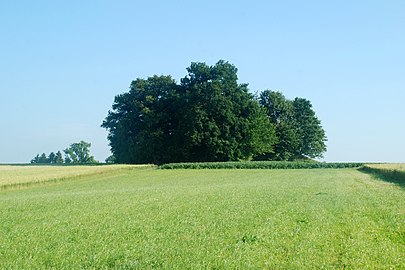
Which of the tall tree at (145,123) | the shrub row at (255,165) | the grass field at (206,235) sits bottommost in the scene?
the grass field at (206,235)

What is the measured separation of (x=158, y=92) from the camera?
89.9 m

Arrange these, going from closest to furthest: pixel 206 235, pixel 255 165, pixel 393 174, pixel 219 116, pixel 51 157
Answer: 1. pixel 206 235
2. pixel 393 174
3. pixel 255 165
4. pixel 219 116
5. pixel 51 157

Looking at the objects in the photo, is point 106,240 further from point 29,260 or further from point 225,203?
point 225,203

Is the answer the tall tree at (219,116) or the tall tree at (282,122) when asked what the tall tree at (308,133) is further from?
the tall tree at (219,116)

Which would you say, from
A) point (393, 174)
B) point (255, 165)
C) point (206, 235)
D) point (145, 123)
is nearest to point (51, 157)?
point (145, 123)

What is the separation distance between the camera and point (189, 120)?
82.3m

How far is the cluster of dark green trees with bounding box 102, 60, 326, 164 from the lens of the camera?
83.1 metres

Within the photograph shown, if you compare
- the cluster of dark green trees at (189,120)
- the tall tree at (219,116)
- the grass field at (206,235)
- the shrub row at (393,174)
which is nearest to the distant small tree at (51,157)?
the cluster of dark green trees at (189,120)

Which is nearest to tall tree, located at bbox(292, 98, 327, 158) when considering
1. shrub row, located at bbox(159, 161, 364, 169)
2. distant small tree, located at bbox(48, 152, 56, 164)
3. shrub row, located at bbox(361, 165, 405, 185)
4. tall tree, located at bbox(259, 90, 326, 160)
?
tall tree, located at bbox(259, 90, 326, 160)

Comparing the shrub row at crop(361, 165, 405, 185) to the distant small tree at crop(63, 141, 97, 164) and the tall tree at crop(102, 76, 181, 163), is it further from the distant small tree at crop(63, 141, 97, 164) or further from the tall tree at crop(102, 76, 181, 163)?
the distant small tree at crop(63, 141, 97, 164)

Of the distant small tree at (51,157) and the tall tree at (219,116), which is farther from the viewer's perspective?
the distant small tree at (51,157)

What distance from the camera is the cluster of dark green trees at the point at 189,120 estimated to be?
273ft

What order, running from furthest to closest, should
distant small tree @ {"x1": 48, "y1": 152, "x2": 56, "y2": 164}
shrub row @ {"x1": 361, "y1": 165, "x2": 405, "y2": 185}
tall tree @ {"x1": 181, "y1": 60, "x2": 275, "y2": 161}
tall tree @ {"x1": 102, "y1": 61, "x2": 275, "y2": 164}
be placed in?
1. distant small tree @ {"x1": 48, "y1": 152, "x2": 56, "y2": 164}
2. tall tree @ {"x1": 102, "y1": 61, "x2": 275, "y2": 164}
3. tall tree @ {"x1": 181, "y1": 60, "x2": 275, "y2": 161}
4. shrub row @ {"x1": 361, "y1": 165, "x2": 405, "y2": 185}

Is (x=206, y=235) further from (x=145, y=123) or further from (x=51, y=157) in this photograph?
(x=51, y=157)
